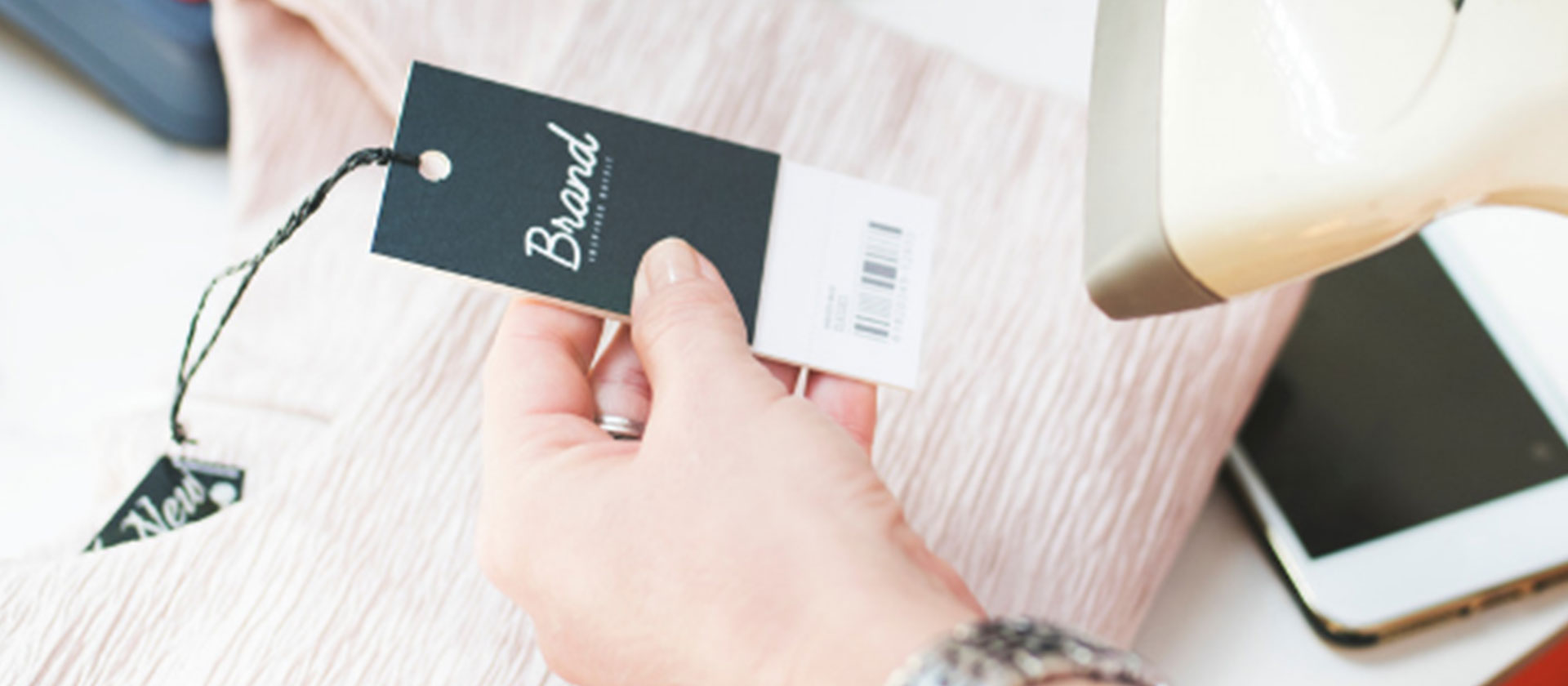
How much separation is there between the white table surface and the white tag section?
0.26 metres

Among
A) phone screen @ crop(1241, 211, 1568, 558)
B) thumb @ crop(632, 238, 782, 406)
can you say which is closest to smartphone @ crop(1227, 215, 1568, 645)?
phone screen @ crop(1241, 211, 1568, 558)

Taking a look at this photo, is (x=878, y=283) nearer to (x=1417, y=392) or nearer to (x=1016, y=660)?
(x=1016, y=660)

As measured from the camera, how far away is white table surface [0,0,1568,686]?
59cm

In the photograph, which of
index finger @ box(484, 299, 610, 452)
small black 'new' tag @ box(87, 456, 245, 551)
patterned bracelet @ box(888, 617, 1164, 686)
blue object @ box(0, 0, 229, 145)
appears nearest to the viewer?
patterned bracelet @ box(888, 617, 1164, 686)

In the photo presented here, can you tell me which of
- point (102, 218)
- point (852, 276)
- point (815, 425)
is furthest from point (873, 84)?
point (102, 218)

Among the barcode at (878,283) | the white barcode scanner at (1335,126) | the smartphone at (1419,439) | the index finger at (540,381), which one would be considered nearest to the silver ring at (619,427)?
the index finger at (540,381)

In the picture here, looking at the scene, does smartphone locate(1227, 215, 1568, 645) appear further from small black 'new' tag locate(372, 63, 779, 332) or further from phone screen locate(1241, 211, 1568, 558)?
small black 'new' tag locate(372, 63, 779, 332)

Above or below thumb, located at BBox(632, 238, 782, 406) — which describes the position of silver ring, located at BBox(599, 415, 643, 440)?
below

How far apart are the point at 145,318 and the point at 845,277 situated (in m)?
0.58

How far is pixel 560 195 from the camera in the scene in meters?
0.44

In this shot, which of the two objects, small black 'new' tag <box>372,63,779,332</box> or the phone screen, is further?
the phone screen

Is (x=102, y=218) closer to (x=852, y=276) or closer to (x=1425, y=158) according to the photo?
(x=852, y=276)

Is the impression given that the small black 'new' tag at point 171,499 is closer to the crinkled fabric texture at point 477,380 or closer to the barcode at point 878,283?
the crinkled fabric texture at point 477,380

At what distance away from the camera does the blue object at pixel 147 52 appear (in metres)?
0.67
